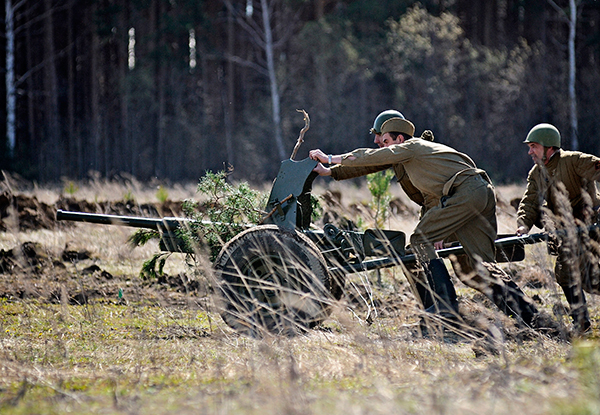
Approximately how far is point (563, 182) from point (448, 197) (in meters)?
1.31

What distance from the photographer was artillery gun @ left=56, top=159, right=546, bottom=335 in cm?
577

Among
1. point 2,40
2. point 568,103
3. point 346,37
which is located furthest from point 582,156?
point 2,40

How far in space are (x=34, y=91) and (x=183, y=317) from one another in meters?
26.9

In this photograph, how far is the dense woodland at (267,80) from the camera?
97.5 feet

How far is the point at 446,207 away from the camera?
19.6 feet

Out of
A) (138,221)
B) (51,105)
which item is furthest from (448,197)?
(51,105)

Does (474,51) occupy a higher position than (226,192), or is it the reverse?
(474,51)

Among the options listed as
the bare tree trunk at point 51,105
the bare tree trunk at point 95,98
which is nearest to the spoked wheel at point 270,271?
the bare tree trunk at point 51,105

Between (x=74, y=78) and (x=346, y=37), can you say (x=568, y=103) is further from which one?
(x=74, y=78)

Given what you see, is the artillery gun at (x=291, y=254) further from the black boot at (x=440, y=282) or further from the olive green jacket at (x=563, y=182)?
the olive green jacket at (x=563, y=182)

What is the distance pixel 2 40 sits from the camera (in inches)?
1233

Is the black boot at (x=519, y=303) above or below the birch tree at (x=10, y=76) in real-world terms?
below

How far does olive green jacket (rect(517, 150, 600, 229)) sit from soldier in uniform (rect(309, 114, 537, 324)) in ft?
2.34

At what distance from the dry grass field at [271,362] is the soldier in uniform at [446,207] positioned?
397 mm
